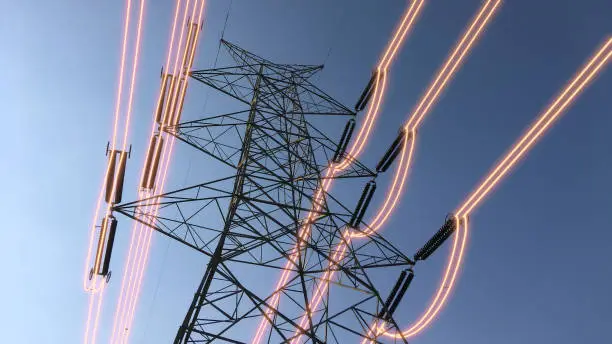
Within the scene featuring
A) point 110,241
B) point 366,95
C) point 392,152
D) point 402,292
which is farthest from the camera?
point 366,95

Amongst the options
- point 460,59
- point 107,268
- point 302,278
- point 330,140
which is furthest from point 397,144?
point 107,268

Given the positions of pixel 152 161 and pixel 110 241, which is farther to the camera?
pixel 152 161

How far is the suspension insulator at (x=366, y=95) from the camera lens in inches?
558

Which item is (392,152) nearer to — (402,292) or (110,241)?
(402,292)

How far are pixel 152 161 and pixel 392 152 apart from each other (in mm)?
6112

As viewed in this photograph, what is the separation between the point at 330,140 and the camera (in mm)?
13664

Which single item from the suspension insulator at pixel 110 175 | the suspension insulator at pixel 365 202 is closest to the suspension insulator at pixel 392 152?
the suspension insulator at pixel 365 202

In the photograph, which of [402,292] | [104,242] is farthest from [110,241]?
[402,292]

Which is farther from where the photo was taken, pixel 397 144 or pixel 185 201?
pixel 397 144

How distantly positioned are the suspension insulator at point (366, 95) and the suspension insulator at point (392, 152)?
2439 millimetres

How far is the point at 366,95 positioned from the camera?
1484 centimetres

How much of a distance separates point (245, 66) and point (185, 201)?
640cm

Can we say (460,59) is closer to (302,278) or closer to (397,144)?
(397,144)

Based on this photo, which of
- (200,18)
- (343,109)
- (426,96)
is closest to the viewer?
(426,96)
